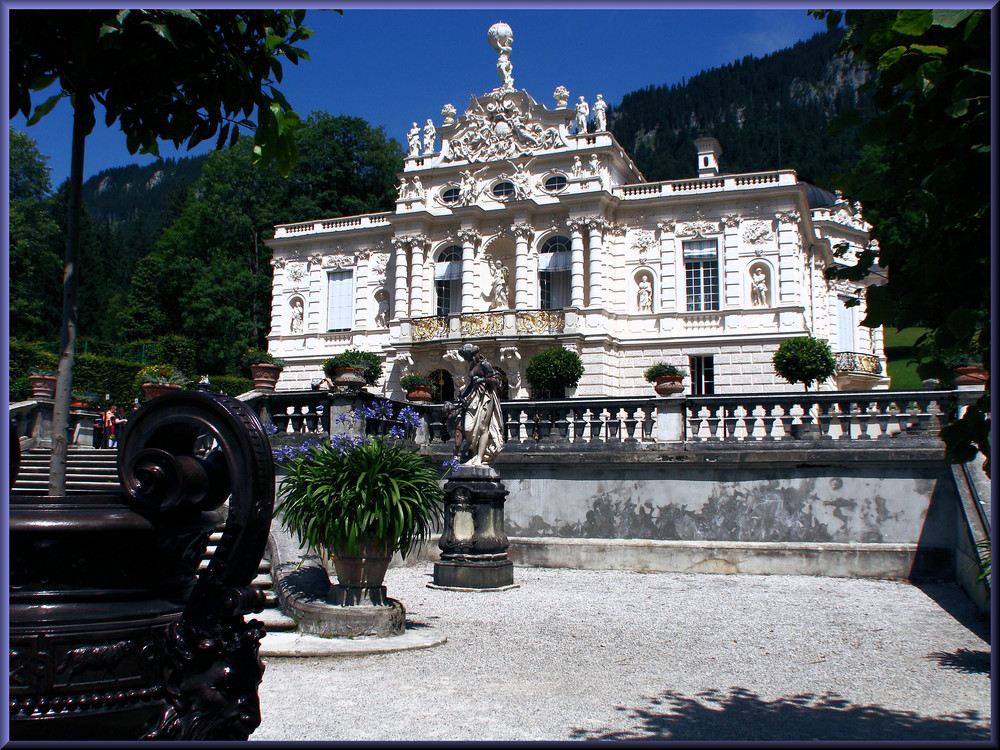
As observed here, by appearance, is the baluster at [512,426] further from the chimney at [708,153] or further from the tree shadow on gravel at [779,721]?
the chimney at [708,153]

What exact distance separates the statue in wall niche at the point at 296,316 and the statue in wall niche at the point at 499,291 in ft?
28.0

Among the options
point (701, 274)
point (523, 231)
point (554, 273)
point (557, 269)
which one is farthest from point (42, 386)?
point (701, 274)

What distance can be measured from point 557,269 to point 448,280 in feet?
14.8

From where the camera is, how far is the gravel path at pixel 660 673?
4.71 m

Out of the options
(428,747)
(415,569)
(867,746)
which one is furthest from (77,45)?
(415,569)

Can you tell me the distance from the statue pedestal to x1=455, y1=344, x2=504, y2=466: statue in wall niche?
0.95 feet

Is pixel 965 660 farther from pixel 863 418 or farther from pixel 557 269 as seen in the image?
pixel 557 269

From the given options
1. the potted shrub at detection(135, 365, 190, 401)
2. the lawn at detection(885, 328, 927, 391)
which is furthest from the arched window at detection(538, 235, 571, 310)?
the lawn at detection(885, 328, 927, 391)

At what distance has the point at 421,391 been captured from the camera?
15.3 metres

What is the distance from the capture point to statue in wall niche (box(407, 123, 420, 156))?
1289 inches

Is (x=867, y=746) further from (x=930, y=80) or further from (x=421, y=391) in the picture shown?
(x=421, y=391)

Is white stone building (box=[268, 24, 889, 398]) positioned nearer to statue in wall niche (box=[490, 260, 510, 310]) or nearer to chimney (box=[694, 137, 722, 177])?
statue in wall niche (box=[490, 260, 510, 310])

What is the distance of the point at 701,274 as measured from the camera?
2841 centimetres

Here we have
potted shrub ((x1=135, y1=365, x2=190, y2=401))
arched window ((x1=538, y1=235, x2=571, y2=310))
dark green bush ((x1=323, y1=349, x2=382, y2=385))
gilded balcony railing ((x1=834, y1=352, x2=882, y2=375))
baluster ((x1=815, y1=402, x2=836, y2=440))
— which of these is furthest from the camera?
gilded balcony railing ((x1=834, y1=352, x2=882, y2=375))
